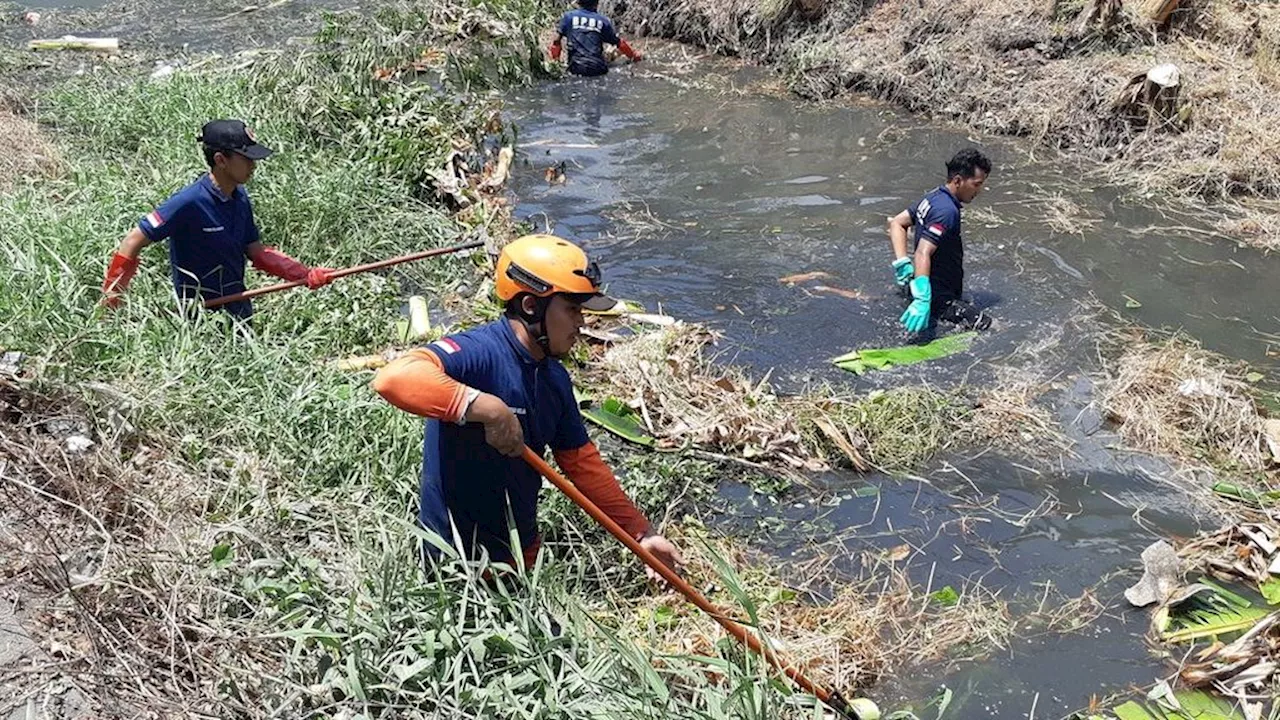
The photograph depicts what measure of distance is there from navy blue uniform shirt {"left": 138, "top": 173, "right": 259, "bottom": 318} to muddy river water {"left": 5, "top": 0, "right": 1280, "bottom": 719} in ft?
9.60

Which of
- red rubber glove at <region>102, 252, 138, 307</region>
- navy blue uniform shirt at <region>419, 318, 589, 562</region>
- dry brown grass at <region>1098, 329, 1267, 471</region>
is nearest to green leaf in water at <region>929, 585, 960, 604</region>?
dry brown grass at <region>1098, 329, 1267, 471</region>

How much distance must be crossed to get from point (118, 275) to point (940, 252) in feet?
16.2

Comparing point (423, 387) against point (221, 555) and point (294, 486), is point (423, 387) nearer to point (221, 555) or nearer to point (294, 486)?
point (221, 555)

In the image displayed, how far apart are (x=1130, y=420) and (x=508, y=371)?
160 inches

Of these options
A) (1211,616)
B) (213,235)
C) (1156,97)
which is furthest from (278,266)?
(1156,97)

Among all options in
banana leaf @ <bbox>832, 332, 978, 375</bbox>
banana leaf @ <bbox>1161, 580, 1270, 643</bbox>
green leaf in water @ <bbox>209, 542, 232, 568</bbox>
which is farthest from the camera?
banana leaf @ <bbox>832, 332, 978, 375</bbox>

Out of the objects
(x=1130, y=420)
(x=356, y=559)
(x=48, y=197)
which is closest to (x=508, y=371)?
(x=356, y=559)

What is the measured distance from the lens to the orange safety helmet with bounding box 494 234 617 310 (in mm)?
2941

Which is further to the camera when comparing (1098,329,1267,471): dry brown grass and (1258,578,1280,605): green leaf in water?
(1098,329,1267,471): dry brown grass

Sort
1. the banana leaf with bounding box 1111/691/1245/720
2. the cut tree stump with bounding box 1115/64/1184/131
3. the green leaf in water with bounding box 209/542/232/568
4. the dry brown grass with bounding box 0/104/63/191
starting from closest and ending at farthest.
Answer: the green leaf in water with bounding box 209/542/232/568 < the banana leaf with bounding box 1111/691/1245/720 < the dry brown grass with bounding box 0/104/63/191 < the cut tree stump with bounding box 1115/64/1184/131

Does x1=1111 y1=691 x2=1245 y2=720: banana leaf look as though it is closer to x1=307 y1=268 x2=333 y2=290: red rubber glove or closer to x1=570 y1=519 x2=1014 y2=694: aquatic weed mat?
x1=570 y1=519 x2=1014 y2=694: aquatic weed mat

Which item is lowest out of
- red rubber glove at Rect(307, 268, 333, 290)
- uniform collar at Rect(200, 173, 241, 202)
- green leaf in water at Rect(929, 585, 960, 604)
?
green leaf in water at Rect(929, 585, 960, 604)

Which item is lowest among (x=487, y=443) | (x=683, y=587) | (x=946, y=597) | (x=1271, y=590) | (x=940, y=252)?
(x=946, y=597)

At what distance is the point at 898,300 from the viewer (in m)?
7.29
